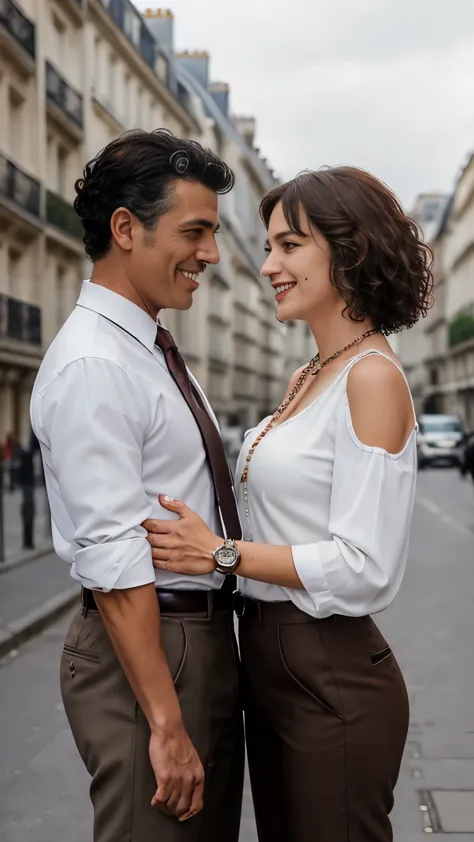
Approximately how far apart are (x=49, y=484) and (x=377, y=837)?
37.2 inches

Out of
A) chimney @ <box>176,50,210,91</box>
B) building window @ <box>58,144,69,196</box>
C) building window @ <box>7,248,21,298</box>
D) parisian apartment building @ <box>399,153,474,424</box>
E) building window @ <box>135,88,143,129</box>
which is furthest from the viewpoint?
parisian apartment building @ <box>399,153,474,424</box>

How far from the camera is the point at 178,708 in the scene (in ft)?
6.93

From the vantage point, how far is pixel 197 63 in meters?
64.8

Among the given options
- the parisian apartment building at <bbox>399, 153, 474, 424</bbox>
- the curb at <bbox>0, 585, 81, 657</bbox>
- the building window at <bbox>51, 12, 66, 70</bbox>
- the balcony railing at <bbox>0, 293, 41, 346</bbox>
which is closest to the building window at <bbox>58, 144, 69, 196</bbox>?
the building window at <bbox>51, 12, 66, 70</bbox>

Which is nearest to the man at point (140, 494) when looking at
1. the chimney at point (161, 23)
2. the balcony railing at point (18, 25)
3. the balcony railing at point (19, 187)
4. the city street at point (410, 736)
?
the city street at point (410, 736)

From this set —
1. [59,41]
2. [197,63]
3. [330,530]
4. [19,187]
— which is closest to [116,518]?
[330,530]

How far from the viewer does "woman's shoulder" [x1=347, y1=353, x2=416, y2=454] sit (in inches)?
85.1

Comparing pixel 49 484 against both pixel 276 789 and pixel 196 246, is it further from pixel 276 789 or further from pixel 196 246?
pixel 276 789

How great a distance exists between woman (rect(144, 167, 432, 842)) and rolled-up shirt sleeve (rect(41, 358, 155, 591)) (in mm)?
102

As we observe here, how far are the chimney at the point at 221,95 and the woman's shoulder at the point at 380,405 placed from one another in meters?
69.7

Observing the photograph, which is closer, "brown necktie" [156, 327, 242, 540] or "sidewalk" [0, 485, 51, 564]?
"brown necktie" [156, 327, 242, 540]

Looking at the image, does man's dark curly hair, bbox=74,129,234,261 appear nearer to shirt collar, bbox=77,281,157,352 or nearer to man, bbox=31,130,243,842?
man, bbox=31,130,243,842

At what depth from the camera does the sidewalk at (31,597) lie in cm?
820

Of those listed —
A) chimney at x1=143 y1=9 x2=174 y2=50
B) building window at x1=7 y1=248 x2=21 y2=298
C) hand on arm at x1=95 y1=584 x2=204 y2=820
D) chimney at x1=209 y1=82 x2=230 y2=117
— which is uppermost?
chimney at x1=209 y1=82 x2=230 y2=117
